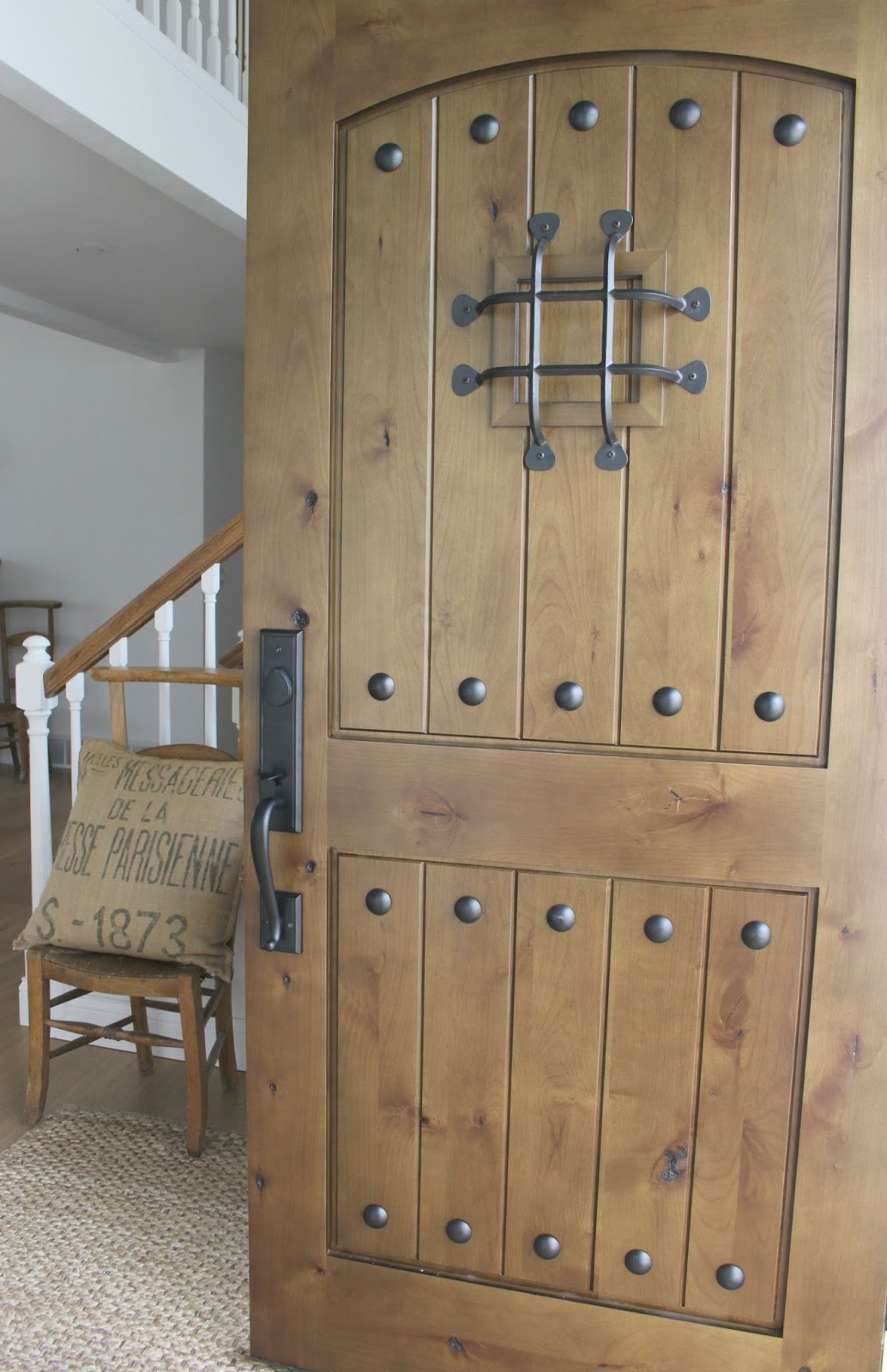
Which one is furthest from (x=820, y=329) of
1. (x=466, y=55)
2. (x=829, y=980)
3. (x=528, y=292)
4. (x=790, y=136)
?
(x=829, y=980)

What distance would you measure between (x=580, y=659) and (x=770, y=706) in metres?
0.25

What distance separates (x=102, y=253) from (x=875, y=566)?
4.31 meters

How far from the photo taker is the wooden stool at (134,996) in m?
2.29

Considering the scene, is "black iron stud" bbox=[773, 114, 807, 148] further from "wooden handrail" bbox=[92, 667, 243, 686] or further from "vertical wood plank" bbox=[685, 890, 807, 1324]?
"wooden handrail" bbox=[92, 667, 243, 686]

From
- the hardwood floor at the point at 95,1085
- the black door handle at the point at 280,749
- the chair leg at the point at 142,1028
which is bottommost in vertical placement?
the hardwood floor at the point at 95,1085

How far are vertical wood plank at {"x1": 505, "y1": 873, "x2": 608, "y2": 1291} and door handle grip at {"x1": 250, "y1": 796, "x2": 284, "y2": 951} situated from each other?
343 mm

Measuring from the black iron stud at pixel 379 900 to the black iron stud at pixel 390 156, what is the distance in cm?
98

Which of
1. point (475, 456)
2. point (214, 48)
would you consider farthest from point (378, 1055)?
point (214, 48)

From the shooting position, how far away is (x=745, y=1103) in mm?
1427

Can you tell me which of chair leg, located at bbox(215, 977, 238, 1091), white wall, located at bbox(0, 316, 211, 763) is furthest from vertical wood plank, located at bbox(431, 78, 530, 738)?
white wall, located at bbox(0, 316, 211, 763)

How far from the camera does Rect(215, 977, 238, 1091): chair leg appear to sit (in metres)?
2.51

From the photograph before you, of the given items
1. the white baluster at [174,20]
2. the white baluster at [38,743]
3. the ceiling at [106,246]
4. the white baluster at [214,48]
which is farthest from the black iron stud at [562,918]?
the white baluster at [214,48]

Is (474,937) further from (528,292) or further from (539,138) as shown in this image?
(539,138)

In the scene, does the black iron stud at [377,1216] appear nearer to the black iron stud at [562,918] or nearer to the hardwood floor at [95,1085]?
the black iron stud at [562,918]
